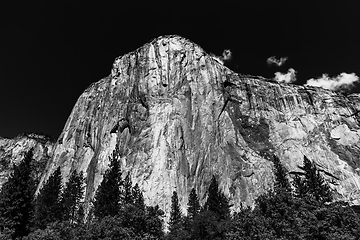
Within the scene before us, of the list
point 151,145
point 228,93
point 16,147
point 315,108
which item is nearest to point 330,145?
point 315,108

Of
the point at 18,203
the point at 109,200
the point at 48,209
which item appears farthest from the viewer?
the point at 48,209

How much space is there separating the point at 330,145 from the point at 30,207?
74.4 metres

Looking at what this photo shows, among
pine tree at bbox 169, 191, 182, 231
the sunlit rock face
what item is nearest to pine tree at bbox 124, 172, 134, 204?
pine tree at bbox 169, 191, 182, 231

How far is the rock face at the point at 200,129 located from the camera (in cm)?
7081

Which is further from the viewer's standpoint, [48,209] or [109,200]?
[48,209]

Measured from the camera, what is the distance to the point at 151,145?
73.3 metres

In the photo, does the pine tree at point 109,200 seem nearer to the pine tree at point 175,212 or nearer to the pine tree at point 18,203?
the pine tree at point 18,203

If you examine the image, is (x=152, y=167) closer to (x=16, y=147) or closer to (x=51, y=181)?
(x=51, y=181)

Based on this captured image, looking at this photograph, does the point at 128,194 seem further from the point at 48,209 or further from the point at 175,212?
the point at 48,209

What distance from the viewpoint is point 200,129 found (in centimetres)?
7781

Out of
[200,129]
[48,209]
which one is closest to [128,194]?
[48,209]

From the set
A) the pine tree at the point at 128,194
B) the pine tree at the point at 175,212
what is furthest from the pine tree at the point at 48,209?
the pine tree at the point at 175,212

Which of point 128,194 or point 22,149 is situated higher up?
point 22,149

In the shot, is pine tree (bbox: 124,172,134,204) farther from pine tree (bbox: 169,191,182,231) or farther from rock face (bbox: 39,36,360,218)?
rock face (bbox: 39,36,360,218)
